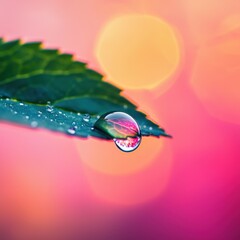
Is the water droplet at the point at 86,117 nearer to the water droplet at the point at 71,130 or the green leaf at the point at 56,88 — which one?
the green leaf at the point at 56,88

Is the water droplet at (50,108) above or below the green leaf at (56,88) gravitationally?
below

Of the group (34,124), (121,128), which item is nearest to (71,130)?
(34,124)

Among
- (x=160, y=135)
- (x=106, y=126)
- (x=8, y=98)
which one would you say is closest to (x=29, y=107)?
(x=8, y=98)

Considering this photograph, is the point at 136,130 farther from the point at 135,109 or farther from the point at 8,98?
the point at 8,98

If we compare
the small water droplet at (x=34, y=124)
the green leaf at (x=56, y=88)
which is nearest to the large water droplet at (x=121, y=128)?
the green leaf at (x=56, y=88)

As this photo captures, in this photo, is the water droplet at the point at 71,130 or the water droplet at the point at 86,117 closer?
the water droplet at the point at 71,130

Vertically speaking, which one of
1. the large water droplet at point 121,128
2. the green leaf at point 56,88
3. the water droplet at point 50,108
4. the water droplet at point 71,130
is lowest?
the water droplet at point 71,130
